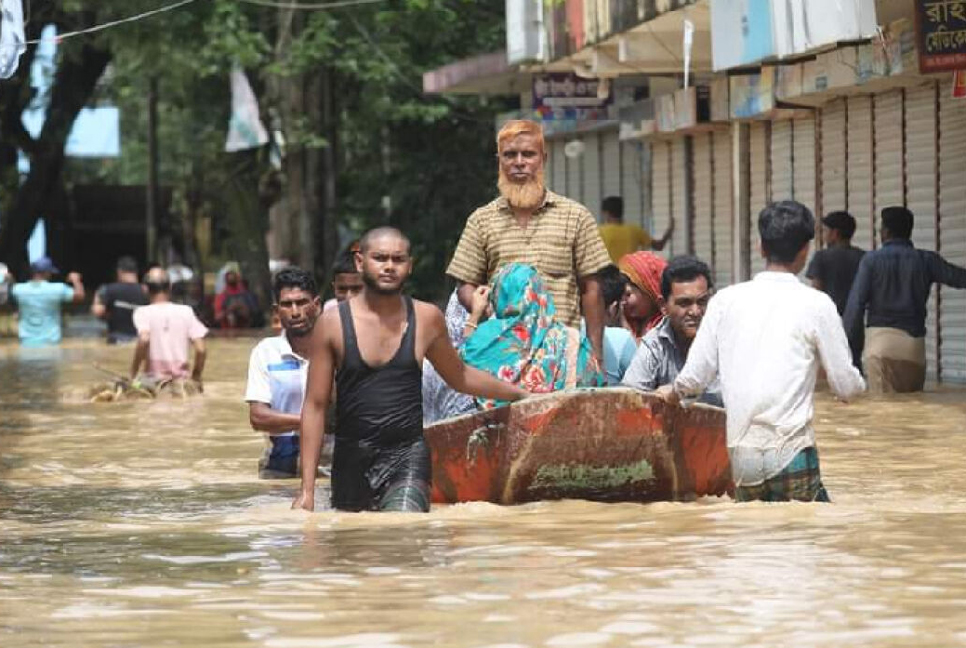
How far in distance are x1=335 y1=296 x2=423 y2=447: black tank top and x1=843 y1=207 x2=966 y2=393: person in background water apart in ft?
31.8

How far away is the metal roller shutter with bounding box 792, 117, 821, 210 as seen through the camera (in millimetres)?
24266

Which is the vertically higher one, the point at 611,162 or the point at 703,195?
the point at 611,162

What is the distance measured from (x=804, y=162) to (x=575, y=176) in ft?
35.6

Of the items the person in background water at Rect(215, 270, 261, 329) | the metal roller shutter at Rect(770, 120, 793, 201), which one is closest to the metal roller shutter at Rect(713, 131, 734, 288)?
the metal roller shutter at Rect(770, 120, 793, 201)

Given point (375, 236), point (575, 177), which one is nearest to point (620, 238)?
point (575, 177)

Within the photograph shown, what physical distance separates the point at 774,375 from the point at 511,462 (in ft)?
6.12

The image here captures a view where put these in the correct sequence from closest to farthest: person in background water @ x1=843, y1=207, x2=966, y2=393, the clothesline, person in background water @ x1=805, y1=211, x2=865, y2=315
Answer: person in background water @ x1=843, y1=207, x2=966, y2=393, person in background water @ x1=805, y1=211, x2=865, y2=315, the clothesline

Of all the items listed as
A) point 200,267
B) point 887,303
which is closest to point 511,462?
point 887,303

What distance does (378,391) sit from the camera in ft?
31.3

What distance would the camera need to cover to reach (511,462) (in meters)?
10.4

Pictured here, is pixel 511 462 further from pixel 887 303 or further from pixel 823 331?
pixel 887 303

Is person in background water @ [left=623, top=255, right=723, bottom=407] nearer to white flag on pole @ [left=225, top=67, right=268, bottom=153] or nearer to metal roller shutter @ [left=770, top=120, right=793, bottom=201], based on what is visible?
metal roller shutter @ [left=770, top=120, right=793, bottom=201]

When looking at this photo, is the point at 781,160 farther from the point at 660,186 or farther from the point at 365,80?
the point at 365,80

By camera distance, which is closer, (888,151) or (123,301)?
(888,151)
